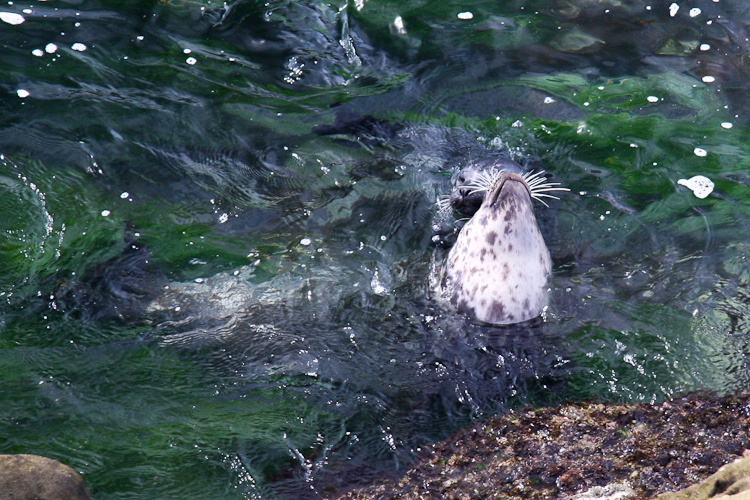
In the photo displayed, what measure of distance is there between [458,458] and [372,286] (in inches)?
58.9

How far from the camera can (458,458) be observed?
3.84 metres

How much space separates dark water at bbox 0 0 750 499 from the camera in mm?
4078

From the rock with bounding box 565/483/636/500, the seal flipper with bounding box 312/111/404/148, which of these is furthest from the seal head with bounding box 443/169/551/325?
the seal flipper with bounding box 312/111/404/148

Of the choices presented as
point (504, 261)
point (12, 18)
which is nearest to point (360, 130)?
point (504, 261)

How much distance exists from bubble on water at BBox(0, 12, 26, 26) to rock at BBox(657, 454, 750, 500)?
6724 mm

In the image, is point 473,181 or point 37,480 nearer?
point 37,480

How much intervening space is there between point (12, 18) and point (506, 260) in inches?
209

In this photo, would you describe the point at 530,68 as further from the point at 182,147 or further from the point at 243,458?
the point at 243,458

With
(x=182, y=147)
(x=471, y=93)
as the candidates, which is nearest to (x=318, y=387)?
(x=182, y=147)

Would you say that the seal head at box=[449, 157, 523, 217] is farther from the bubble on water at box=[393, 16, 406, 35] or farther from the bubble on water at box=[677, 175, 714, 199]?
the bubble on water at box=[393, 16, 406, 35]

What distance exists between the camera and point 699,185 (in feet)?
18.1

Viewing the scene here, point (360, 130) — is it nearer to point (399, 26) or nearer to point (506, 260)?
point (399, 26)

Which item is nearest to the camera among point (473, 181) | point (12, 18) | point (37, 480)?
point (37, 480)

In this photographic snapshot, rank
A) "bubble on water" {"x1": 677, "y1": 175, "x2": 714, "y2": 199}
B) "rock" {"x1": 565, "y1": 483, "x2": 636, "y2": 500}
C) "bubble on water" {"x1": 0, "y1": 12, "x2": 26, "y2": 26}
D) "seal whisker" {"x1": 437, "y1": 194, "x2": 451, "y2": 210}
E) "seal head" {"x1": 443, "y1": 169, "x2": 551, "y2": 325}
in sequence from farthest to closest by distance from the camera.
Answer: "bubble on water" {"x1": 0, "y1": 12, "x2": 26, "y2": 26}
"bubble on water" {"x1": 677, "y1": 175, "x2": 714, "y2": 199}
"seal whisker" {"x1": 437, "y1": 194, "x2": 451, "y2": 210}
"seal head" {"x1": 443, "y1": 169, "x2": 551, "y2": 325}
"rock" {"x1": 565, "y1": 483, "x2": 636, "y2": 500}
